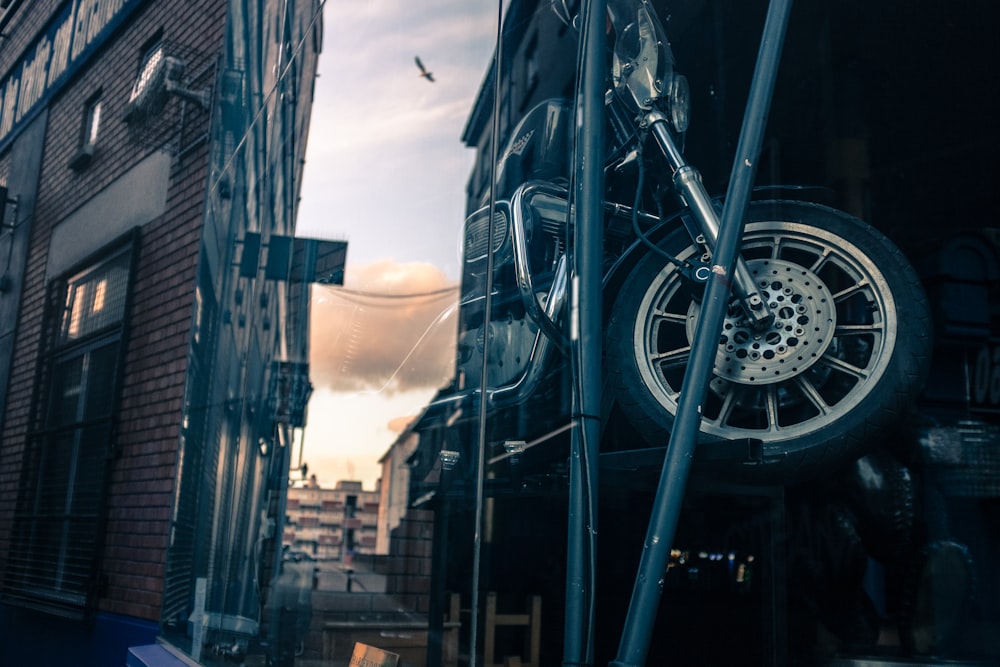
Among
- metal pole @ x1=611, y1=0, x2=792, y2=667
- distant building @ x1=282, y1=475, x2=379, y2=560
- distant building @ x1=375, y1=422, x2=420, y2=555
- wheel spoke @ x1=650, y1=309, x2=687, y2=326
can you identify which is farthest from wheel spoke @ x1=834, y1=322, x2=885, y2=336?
distant building @ x1=282, y1=475, x2=379, y2=560

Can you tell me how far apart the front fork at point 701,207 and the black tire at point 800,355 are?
0.11ft

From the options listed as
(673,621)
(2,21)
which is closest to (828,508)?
(673,621)

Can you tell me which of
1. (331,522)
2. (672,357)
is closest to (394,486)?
(331,522)

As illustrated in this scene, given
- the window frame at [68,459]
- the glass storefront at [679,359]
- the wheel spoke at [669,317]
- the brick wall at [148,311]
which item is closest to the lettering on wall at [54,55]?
the brick wall at [148,311]

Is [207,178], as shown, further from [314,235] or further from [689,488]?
[689,488]

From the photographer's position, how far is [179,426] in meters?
5.40

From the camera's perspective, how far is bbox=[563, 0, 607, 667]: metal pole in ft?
7.68

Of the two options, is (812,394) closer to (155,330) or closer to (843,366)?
(843,366)

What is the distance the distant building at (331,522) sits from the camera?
3.12 m

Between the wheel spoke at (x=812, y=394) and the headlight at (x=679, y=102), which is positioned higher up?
the headlight at (x=679, y=102)

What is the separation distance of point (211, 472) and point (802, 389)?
363 centimetres

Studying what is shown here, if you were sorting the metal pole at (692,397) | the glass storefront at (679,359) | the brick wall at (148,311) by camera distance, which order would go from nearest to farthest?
the glass storefront at (679,359) → the metal pole at (692,397) → the brick wall at (148,311)

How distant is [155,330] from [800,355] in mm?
4813

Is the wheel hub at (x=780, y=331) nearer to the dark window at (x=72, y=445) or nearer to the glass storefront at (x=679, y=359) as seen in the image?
the glass storefront at (x=679, y=359)
